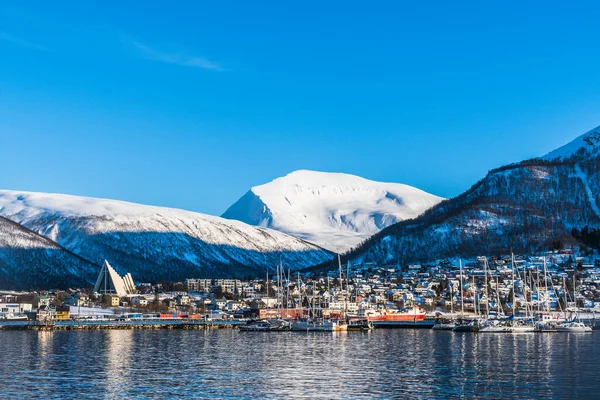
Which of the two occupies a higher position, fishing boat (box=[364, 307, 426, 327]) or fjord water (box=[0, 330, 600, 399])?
fjord water (box=[0, 330, 600, 399])

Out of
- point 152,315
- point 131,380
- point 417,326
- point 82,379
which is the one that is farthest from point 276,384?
point 152,315

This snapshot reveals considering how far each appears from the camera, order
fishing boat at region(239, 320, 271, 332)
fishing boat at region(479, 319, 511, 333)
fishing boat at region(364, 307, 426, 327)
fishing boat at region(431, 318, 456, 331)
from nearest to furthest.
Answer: fishing boat at region(479, 319, 511, 333) < fishing boat at region(431, 318, 456, 331) < fishing boat at region(239, 320, 271, 332) < fishing boat at region(364, 307, 426, 327)

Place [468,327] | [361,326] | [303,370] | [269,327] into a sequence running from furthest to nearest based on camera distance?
1. [269,327]
2. [361,326]
3. [468,327]
4. [303,370]

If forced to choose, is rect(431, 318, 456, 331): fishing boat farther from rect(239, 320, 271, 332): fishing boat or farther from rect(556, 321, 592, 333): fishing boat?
rect(239, 320, 271, 332): fishing boat

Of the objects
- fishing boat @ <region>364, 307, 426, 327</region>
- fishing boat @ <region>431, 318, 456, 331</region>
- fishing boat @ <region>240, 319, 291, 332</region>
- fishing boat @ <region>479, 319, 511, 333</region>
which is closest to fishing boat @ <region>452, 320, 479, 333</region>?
→ fishing boat @ <region>479, 319, 511, 333</region>

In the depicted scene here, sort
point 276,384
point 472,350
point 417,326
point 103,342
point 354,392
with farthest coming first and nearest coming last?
point 417,326 → point 103,342 → point 472,350 → point 276,384 → point 354,392

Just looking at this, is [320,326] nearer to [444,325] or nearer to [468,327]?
[444,325]

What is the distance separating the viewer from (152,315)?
18650cm

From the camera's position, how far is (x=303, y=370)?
202 ft

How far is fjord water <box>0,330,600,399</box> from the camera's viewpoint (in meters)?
49.2

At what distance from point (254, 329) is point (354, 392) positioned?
93672mm

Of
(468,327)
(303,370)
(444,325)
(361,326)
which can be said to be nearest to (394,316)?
(444,325)

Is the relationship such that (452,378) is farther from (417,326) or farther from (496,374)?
(417,326)

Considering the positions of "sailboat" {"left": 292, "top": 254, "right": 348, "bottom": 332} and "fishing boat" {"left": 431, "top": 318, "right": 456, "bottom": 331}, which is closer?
"sailboat" {"left": 292, "top": 254, "right": 348, "bottom": 332}
